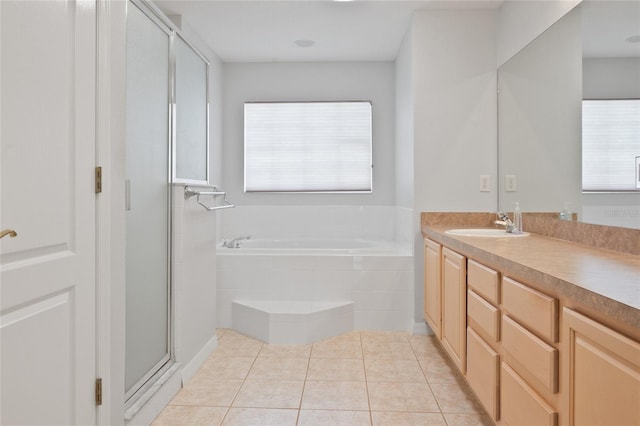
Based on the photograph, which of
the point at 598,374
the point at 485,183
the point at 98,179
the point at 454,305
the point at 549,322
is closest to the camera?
the point at 598,374

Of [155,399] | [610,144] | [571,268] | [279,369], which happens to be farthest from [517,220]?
[155,399]

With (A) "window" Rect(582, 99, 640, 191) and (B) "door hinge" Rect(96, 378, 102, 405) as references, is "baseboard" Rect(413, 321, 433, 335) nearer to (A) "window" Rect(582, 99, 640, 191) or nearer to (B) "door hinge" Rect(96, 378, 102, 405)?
(A) "window" Rect(582, 99, 640, 191)

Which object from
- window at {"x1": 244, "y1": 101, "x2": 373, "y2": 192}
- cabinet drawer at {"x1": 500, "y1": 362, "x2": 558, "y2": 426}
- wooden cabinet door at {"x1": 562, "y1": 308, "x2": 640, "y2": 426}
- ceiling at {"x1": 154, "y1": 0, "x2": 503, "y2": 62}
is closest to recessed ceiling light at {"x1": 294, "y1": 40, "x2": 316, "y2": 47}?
ceiling at {"x1": 154, "y1": 0, "x2": 503, "y2": 62}

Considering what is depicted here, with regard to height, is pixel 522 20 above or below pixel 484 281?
above

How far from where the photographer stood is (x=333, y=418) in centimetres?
A: 201

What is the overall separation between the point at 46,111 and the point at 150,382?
1377mm

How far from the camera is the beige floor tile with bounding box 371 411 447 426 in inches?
77.0

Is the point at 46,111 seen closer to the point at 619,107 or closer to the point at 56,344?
the point at 56,344

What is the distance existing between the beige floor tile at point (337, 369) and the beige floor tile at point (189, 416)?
61 centimetres

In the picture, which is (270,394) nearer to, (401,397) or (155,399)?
(155,399)

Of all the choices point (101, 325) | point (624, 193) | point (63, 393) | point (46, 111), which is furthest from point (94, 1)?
point (624, 193)

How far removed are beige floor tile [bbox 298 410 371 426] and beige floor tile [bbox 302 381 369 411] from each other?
0.04 m

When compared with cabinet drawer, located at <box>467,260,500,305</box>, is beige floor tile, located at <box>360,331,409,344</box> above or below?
below

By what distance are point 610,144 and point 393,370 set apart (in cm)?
168
